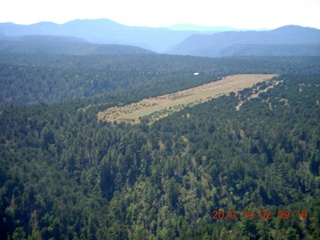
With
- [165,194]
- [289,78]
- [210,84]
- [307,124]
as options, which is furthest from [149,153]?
[289,78]

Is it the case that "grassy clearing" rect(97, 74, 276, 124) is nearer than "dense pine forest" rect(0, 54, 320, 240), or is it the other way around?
"dense pine forest" rect(0, 54, 320, 240)

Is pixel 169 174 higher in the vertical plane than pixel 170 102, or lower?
→ lower

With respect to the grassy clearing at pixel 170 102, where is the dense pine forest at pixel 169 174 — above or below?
below

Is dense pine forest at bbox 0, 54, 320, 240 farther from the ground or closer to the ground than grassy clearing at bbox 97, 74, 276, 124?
closer to the ground

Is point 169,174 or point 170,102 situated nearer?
point 169,174

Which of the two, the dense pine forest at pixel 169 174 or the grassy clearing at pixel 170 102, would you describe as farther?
the grassy clearing at pixel 170 102
